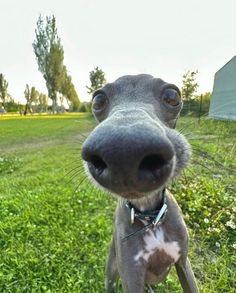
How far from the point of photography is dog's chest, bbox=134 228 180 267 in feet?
5.17

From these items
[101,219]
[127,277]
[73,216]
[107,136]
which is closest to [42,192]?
[73,216]

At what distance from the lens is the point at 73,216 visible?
327 cm

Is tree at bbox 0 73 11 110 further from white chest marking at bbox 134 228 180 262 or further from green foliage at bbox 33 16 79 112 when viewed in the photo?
white chest marking at bbox 134 228 180 262

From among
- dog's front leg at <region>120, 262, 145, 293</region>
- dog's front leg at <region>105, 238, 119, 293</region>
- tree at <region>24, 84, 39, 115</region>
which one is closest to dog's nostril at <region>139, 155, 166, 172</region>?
dog's front leg at <region>120, 262, 145, 293</region>

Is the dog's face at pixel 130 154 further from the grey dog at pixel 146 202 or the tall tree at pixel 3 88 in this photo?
the tall tree at pixel 3 88

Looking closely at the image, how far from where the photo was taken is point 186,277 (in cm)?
164

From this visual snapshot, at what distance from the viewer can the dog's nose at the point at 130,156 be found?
772 mm

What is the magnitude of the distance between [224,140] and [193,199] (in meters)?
2.02

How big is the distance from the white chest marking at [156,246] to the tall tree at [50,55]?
144ft

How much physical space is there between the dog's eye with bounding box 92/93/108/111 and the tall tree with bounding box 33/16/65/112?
43.2 meters

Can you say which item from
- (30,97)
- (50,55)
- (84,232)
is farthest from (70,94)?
(84,232)

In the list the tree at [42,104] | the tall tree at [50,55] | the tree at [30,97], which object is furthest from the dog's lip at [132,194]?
the tree at [42,104]

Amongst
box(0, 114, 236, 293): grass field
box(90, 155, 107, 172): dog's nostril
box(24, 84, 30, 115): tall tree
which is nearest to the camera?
box(90, 155, 107, 172): dog's nostril

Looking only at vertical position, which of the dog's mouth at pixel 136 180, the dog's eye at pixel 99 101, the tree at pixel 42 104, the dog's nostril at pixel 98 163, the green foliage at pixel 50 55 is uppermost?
the green foliage at pixel 50 55
